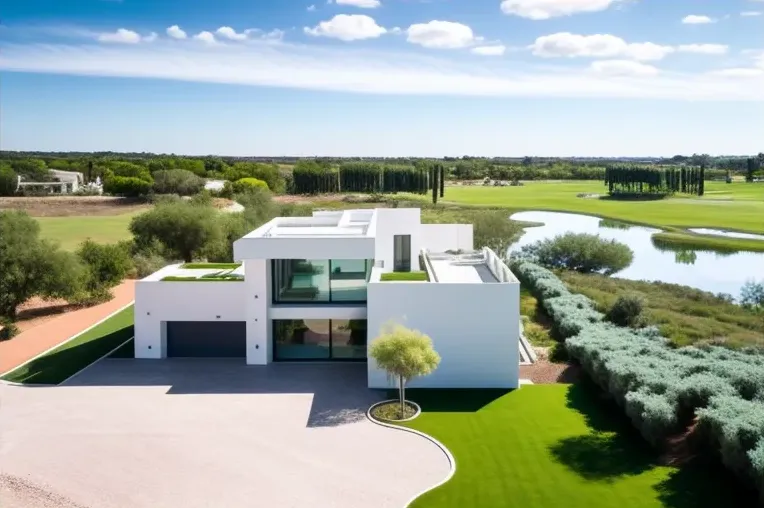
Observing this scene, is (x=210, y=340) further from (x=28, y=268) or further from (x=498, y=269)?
(x=28, y=268)

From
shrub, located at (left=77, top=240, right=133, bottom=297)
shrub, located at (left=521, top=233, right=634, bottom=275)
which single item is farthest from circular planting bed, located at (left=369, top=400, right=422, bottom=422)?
shrub, located at (left=521, top=233, right=634, bottom=275)

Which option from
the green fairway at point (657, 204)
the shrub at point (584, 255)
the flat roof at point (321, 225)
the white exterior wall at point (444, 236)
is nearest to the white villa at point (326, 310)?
the flat roof at point (321, 225)

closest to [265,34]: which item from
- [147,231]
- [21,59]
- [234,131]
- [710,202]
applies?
[21,59]

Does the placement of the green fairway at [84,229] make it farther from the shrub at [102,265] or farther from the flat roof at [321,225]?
the flat roof at [321,225]

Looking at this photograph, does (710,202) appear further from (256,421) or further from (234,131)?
(256,421)

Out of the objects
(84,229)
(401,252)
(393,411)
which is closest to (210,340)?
(393,411)
